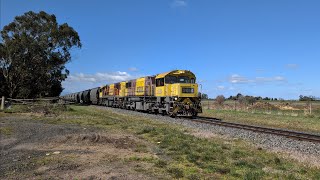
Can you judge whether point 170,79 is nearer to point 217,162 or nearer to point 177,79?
point 177,79

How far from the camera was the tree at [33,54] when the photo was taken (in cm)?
4875

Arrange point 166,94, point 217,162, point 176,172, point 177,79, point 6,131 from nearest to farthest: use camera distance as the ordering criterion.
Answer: point 176,172 < point 217,162 < point 6,131 < point 166,94 < point 177,79

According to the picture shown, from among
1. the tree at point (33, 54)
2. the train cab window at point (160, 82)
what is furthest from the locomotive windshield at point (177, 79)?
the tree at point (33, 54)

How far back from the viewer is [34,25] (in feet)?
169

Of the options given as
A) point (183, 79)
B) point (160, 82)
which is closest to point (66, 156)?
point (183, 79)

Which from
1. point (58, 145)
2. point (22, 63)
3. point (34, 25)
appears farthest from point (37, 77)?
point (58, 145)

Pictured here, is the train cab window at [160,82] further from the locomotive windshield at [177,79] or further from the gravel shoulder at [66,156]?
the gravel shoulder at [66,156]

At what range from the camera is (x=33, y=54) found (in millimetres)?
49688

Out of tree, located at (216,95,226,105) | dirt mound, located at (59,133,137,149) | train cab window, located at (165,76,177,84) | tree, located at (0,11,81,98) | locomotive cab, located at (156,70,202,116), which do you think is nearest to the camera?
dirt mound, located at (59,133,137,149)

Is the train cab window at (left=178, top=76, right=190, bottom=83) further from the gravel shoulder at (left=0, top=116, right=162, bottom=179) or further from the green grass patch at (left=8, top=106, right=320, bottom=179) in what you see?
the green grass patch at (left=8, top=106, right=320, bottom=179)

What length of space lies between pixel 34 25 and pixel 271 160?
160ft

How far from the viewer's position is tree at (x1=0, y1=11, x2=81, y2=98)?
48750mm

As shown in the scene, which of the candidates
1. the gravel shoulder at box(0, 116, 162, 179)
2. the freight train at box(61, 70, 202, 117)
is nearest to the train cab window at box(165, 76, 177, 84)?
the freight train at box(61, 70, 202, 117)

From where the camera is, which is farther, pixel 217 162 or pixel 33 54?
pixel 33 54
